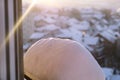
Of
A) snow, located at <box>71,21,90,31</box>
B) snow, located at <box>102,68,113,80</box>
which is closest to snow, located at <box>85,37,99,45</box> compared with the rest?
snow, located at <box>71,21,90,31</box>

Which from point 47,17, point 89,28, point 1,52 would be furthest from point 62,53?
point 89,28

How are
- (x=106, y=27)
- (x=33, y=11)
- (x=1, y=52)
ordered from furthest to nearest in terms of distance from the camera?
(x=106, y=27), (x=33, y=11), (x=1, y=52)

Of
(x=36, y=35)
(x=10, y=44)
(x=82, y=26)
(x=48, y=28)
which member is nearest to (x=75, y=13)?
(x=82, y=26)

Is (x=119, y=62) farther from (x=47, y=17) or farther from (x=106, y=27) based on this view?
(x=47, y=17)

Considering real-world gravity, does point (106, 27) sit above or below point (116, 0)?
below

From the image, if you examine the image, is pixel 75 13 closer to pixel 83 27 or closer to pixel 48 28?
pixel 83 27

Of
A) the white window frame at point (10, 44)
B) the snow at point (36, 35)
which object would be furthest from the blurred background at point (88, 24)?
the white window frame at point (10, 44)

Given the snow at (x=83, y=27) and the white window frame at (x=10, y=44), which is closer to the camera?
the white window frame at (x=10, y=44)

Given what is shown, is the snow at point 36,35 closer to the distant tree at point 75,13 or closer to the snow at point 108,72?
the distant tree at point 75,13

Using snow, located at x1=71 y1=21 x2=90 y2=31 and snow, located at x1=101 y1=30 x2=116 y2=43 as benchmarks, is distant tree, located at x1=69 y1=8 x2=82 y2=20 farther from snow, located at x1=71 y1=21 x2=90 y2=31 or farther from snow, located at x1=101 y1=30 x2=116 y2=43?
snow, located at x1=101 y1=30 x2=116 y2=43
